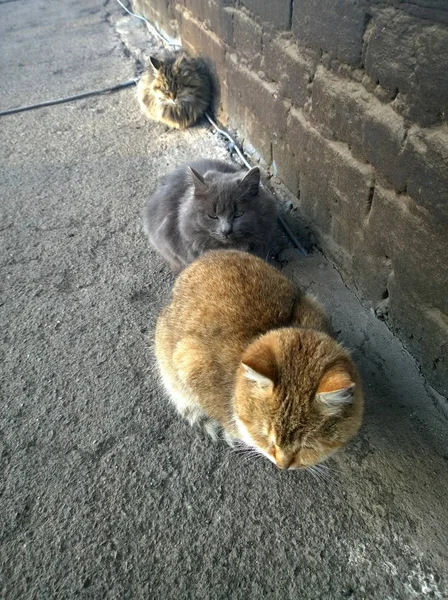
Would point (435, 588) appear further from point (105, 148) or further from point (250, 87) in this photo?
point (105, 148)

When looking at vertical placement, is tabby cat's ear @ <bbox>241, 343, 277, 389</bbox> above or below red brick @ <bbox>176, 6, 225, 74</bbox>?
below

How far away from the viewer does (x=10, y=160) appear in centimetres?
457

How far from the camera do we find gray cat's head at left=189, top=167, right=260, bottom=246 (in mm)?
2879

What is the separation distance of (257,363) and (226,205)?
5.10 feet

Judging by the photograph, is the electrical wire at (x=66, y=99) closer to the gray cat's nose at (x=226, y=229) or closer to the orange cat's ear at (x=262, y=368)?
the gray cat's nose at (x=226, y=229)

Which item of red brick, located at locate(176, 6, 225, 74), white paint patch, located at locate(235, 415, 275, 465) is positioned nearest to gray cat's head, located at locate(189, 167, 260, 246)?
white paint patch, located at locate(235, 415, 275, 465)

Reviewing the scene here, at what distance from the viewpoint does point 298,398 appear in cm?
155

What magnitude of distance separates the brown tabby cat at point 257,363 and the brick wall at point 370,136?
56 cm

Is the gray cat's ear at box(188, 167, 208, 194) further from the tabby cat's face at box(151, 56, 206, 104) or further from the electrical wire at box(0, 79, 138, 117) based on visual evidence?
the electrical wire at box(0, 79, 138, 117)

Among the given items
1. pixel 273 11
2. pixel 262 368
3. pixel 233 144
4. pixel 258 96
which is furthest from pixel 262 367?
pixel 233 144

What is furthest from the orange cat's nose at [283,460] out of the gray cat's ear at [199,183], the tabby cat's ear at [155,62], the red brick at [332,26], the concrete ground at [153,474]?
the tabby cat's ear at [155,62]

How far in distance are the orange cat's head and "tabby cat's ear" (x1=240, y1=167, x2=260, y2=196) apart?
144 cm

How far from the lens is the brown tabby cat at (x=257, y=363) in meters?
1.56

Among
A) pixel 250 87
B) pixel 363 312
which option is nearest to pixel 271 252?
pixel 363 312
